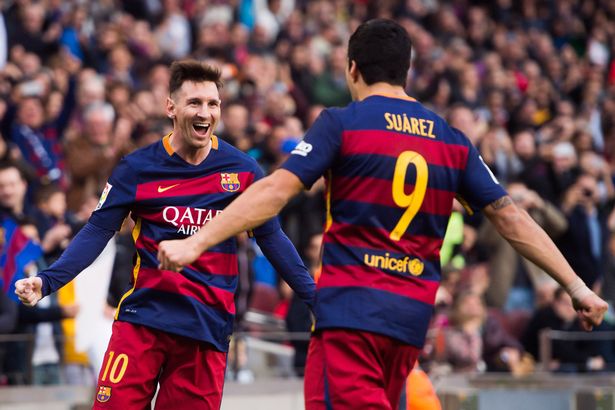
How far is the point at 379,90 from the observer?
5.61 meters

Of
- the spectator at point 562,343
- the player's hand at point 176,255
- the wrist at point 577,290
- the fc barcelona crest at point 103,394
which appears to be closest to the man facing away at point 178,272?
the fc barcelona crest at point 103,394

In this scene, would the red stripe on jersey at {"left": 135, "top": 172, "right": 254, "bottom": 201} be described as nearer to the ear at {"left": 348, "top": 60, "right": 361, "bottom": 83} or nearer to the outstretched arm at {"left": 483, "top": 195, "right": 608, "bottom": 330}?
the ear at {"left": 348, "top": 60, "right": 361, "bottom": 83}

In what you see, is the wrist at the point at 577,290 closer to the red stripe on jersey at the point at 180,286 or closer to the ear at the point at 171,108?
the red stripe on jersey at the point at 180,286

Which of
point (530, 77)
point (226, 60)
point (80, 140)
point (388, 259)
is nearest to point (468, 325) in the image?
point (80, 140)

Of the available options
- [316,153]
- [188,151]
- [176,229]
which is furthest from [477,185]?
[188,151]

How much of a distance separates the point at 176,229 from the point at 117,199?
14.3 inches

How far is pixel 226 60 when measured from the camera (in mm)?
16141

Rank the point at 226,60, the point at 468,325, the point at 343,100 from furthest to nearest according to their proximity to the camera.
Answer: the point at 343,100 → the point at 226,60 → the point at 468,325

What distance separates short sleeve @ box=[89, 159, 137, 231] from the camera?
6879 millimetres

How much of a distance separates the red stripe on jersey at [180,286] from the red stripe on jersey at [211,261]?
0.28 feet

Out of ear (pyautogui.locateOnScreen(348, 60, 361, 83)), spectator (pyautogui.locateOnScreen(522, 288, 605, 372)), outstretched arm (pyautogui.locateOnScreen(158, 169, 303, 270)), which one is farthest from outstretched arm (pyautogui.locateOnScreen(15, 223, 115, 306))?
spectator (pyautogui.locateOnScreen(522, 288, 605, 372))

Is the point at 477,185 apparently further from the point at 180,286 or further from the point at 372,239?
the point at 180,286

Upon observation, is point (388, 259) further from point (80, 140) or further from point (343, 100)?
point (343, 100)

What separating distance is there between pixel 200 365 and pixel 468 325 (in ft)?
20.1
